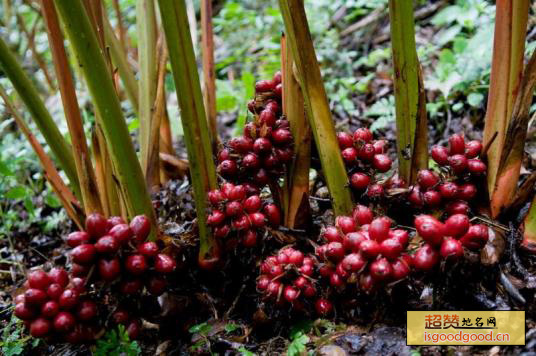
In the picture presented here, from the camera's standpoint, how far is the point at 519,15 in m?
1.15

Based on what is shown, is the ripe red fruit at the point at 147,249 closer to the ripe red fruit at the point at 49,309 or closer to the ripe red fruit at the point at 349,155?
the ripe red fruit at the point at 49,309

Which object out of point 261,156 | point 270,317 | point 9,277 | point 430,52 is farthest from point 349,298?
point 430,52

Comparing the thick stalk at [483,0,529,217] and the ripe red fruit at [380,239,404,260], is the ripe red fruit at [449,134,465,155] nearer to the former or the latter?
the thick stalk at [483,0,529,217]

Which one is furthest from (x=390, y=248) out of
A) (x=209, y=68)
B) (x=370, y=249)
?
(x=209, y=68)

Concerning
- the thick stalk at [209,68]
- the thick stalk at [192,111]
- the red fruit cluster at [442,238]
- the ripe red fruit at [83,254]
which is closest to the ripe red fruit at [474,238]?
the red fruit cluster at [442,238]

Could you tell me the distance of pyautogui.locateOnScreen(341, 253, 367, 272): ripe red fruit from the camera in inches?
41.1

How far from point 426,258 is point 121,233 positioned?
0.71 m

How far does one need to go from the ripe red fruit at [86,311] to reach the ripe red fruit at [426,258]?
0.78 m

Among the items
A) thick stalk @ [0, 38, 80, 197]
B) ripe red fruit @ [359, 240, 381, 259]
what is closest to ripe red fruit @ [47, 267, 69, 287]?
thick stalk @ [0, 38, 80, 197]

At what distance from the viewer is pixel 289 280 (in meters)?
1.21

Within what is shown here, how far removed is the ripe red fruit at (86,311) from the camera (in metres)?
1.10

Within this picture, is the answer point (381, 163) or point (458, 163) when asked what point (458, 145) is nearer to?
point (458, 163)

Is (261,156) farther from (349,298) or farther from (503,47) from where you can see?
(503,47)

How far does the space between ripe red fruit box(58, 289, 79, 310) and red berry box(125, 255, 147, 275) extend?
0.45ft
